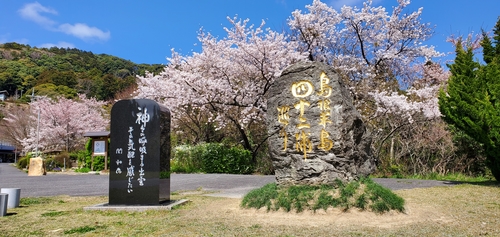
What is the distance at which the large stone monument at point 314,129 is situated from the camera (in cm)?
587

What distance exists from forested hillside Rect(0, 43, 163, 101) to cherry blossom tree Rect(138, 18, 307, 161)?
24.2 m

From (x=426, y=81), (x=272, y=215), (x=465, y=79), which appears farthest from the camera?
(x=426, y=81)

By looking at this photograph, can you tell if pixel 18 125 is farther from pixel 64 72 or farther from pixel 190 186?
pixel 190 186

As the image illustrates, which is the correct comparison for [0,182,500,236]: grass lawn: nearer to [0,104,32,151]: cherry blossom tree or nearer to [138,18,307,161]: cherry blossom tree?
[138,18,307,161]: cherry blossom tree

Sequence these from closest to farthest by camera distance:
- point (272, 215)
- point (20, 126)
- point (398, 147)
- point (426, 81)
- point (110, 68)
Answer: point (272, 215) → point (398, 147) → point (426, 81) → point (20, 126) → point (110, 68)

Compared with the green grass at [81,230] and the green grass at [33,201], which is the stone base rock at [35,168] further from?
the green grass at [81,230]

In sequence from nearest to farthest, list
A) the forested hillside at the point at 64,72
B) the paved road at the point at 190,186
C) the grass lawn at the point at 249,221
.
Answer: the grass lawn at the point at 249,221, the paved road at the point at 190,186, the forested hillside at the point at 64,72

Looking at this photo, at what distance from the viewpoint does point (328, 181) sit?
19.1 feet

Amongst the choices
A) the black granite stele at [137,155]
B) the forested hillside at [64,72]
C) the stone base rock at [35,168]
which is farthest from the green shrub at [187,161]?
the forested hillside at [64,72]

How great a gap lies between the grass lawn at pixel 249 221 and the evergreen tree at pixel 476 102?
3.31 metres

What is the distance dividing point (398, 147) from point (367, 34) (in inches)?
196

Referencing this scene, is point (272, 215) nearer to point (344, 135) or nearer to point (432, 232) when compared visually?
point (344, 135)

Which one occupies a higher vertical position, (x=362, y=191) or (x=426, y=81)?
(x=426, y=81)

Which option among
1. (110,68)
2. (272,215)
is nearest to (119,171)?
(272,215)
